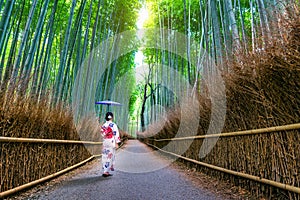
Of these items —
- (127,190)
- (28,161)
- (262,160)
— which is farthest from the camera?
(127,190)

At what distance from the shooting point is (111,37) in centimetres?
1494

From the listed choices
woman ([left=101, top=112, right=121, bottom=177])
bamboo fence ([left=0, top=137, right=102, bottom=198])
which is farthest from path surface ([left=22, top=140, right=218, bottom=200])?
woman ([left=101, top=112, right=121, bottom=177])

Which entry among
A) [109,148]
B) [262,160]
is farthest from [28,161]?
[262,160]

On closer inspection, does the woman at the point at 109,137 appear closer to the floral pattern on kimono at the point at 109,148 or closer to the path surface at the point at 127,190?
the floral pattern on kimono at the point at 109,148

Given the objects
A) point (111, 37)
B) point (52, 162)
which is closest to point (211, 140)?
point (52, 162)

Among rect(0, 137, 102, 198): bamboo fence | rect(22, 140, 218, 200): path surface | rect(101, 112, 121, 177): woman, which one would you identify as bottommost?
rect(22, 140, 218, 200): path surface

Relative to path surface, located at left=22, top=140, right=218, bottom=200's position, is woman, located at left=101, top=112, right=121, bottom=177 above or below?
above

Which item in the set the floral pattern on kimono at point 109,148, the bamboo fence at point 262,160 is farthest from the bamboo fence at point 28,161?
the bamboo fence at point 262,160

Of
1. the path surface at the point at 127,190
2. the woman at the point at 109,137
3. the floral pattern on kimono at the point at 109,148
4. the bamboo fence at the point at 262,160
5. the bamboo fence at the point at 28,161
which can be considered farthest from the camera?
the woman at the point at 109,137

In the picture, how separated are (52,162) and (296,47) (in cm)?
394

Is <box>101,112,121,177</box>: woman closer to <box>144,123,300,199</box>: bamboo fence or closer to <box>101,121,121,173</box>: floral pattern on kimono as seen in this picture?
<box>101,121,121,173</box>: floral pattern on kimono

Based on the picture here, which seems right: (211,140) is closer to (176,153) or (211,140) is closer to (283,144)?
(283,144)

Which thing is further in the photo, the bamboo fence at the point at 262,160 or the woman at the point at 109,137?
the woman at the point at 109,137

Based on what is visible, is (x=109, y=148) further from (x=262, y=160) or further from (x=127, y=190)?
(x=262, y=160)
